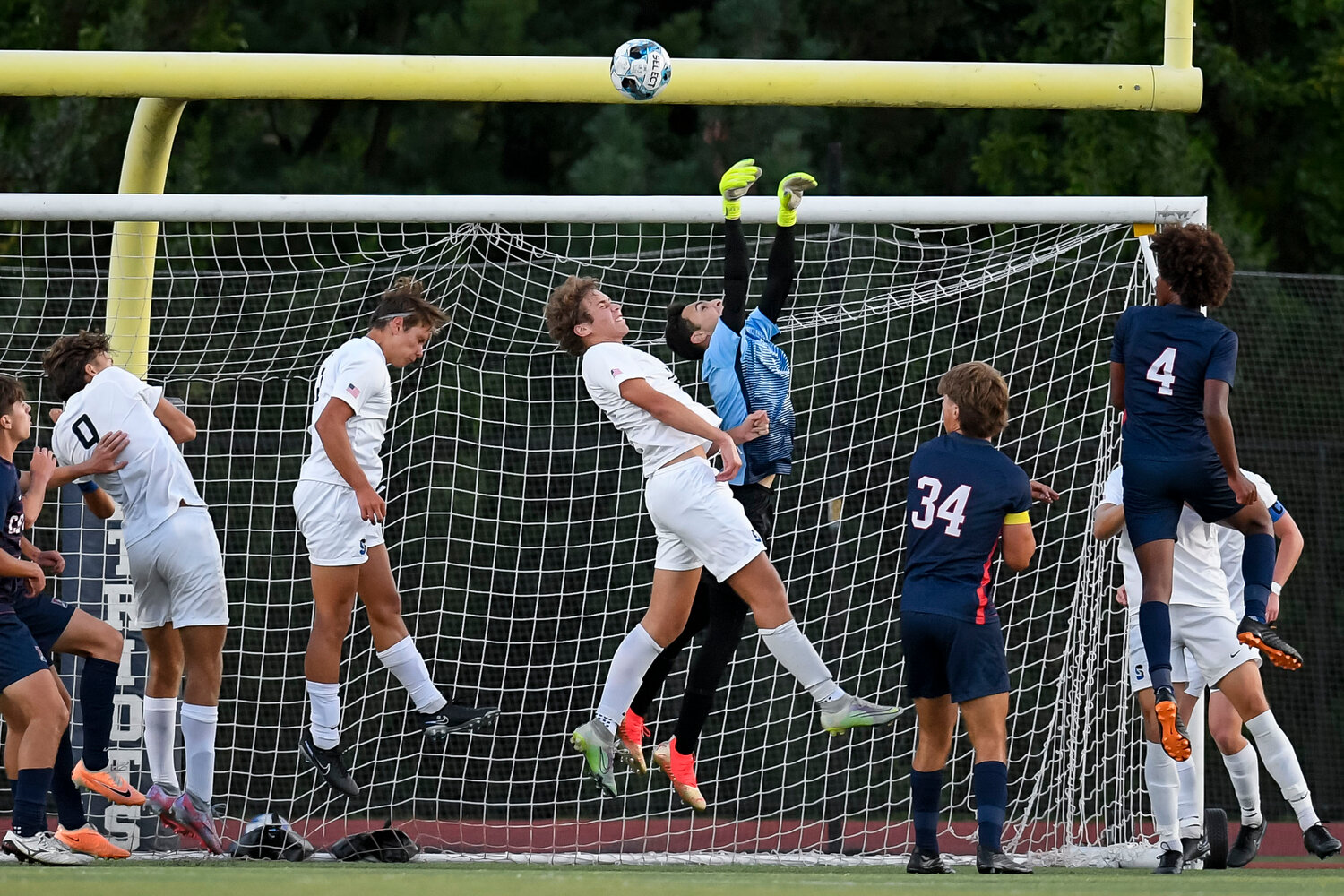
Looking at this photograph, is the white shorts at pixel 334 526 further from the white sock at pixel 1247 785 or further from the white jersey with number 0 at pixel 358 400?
the white sock at pixel 1247 785

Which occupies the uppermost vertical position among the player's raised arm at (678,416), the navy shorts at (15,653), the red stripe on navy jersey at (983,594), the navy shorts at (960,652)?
the player's raised arm at (678,416)

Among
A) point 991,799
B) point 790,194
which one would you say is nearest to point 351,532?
point 790,194

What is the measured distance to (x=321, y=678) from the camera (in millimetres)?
6641

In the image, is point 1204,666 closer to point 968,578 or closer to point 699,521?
point 968,578

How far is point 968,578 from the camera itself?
578 cm

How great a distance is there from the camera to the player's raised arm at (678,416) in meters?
6.12

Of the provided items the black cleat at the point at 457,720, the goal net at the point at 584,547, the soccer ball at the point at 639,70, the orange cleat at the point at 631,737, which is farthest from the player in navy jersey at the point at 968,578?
the goal net at the point at 584,547

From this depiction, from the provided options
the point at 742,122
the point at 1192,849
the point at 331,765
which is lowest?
the point at 1192,849

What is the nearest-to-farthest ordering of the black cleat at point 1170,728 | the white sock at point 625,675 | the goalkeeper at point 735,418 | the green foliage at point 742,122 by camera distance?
the black cleat at point 1170,728
the white sock at point 625,675
the goalkeeper at point 735,418
the green foliage at point 742,122

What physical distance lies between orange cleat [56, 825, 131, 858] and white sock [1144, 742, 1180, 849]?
401 centimetres

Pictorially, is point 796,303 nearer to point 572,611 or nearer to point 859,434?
point 859,434

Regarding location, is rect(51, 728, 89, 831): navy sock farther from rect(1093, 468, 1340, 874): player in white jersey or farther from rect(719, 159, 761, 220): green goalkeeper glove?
rect(1093, 468, 1340, 874): player in white jersey

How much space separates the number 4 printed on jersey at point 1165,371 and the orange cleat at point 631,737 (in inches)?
92.2

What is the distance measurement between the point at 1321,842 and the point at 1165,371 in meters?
1.92
